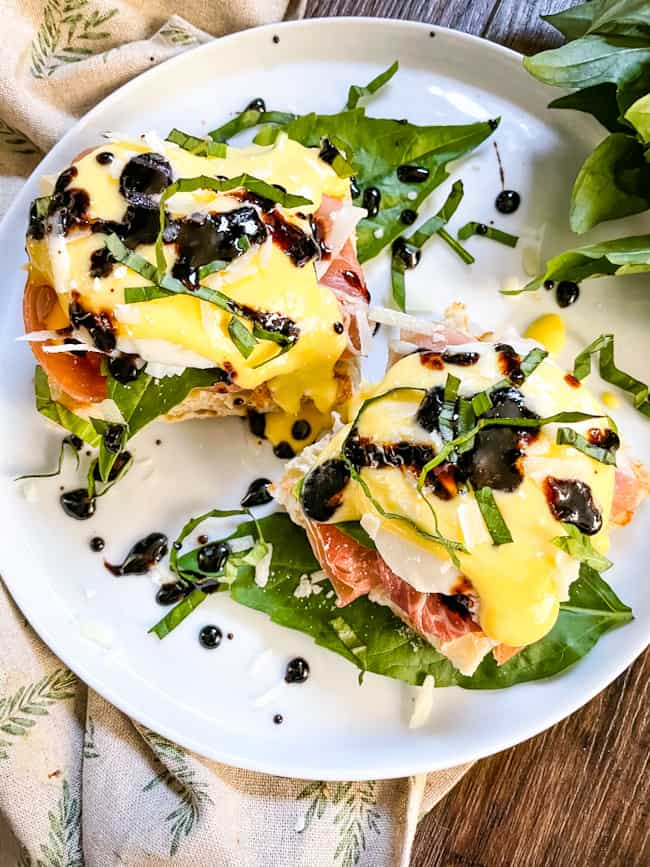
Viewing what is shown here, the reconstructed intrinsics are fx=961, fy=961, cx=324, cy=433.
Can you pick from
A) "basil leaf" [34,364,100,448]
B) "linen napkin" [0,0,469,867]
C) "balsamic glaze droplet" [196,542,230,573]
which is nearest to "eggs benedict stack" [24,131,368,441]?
"basil leaf" [34,364,100,448]

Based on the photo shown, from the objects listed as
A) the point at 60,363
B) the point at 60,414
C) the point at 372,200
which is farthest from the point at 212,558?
the point at 372,200

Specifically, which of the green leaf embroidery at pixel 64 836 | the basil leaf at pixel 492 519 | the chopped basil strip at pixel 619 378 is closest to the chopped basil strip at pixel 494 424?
the basil leaf at pixel 492 519

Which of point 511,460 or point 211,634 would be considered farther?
point 211,634

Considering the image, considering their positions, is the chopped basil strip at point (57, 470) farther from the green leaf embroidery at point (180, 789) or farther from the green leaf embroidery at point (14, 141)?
the green leaf embroidery at point (14, 141)

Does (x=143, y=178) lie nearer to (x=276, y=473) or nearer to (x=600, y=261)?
(x=276, y=473)

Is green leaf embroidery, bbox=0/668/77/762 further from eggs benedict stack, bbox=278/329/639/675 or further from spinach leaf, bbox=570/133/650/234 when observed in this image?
spinach leaf, bbox=570/133/650/234

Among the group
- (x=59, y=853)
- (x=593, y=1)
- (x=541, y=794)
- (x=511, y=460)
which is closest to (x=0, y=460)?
(x=59, y=853)

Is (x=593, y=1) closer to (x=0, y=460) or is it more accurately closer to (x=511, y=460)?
(x=511, y=460)
